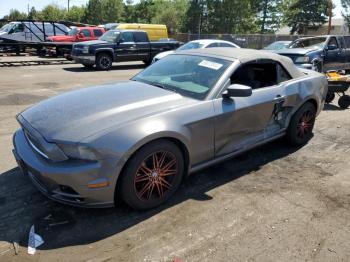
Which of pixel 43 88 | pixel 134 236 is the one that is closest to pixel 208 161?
pixel 134 236

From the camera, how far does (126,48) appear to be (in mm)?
16469

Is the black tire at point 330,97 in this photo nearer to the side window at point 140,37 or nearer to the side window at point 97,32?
the side window at point 140,37

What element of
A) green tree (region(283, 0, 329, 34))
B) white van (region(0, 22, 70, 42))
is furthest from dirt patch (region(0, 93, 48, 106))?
green tree (region(283, 0, 329, 34))

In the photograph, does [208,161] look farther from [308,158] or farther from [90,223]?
[308,158]

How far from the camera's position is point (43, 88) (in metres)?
10.4

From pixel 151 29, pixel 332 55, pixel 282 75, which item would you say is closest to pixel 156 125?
pixel 282 75

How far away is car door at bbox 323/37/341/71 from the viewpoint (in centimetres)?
1213

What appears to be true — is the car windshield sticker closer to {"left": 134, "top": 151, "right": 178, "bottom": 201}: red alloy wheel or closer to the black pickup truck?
{"left": 134, "top": 151, "right": 178, "bottom": 201}: red alloy wheel

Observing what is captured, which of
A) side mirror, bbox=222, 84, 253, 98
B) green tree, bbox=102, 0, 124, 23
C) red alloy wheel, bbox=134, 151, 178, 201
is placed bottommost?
red alloy wheel, bbox=134, 151, 178, 201

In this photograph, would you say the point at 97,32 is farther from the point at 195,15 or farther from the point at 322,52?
the point at 195,15

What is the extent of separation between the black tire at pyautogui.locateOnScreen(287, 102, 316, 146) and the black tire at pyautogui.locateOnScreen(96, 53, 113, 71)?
11.8 meters

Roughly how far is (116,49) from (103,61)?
0.89 meters

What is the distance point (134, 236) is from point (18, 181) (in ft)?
5.86

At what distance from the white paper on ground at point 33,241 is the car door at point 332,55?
11.4 meters
